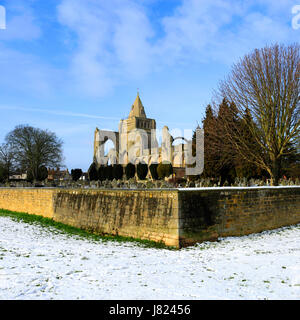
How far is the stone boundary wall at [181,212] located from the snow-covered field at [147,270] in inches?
27.2

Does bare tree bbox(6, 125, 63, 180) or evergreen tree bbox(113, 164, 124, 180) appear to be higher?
bare tree bbox(6, 125, 63, 180)

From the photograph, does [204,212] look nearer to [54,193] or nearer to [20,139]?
[54,193]

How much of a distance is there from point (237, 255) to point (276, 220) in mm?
5732

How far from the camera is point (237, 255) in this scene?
27.2ft

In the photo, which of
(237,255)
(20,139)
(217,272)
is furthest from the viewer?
(20,139)

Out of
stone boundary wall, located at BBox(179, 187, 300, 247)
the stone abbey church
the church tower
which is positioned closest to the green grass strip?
stone boundary wall, located at BBox(179, 187, 300, 247)

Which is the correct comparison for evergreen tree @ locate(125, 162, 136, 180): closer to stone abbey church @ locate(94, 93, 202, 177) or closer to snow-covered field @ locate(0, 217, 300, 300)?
stone abbey church @ locate(94, 93, 202, 177)

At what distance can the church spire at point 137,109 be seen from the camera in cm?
10619

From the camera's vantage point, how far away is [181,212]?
9.37 meters

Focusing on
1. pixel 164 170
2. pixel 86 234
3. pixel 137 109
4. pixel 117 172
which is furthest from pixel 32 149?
pixel 137 109

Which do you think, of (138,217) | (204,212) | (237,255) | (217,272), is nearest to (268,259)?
(237,255)

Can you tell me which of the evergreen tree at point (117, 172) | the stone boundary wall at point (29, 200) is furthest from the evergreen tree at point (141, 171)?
the stone boundary wall at point (29, 200)

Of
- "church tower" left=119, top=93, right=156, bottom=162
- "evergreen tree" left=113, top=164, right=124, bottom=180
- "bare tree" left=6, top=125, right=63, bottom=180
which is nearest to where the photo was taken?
"bare tree" left=6, top=125, right=63, bottom=180

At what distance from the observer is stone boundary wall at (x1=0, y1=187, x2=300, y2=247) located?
9547 mm
